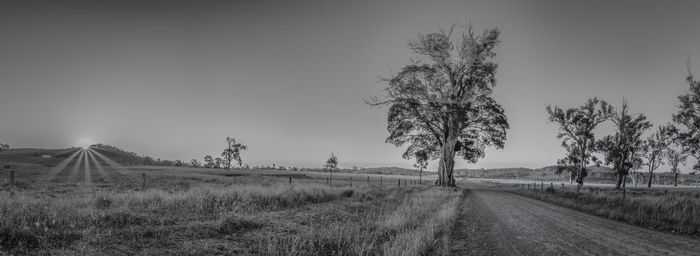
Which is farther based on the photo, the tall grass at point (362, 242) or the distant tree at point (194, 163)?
the distant tree at point (194, 163)

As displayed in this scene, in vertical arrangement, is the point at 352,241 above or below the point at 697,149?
below

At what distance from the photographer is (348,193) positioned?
20797mm

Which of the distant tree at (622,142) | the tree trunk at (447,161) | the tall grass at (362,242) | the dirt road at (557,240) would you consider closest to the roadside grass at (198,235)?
the tall grass at (362,242)

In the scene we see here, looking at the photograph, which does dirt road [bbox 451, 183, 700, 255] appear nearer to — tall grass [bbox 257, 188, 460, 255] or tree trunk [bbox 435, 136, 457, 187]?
tall grass [bbox 257, 188, 460, 255]

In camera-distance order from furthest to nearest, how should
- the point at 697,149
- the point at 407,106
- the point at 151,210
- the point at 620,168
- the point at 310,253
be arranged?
the point at 620,168 < the point at 697,149 < the point at 407,106 < the point at 151,210 < the point at 310,253

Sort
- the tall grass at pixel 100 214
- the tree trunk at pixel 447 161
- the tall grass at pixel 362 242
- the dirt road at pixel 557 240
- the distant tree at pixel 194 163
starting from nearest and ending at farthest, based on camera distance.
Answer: the tall grass at pixel 362 242
the tall grass at pixel 100 214
the dirt road at pixel 557 240
the tree trunk at pixel 447 161
the distant tree at pixel 194 163

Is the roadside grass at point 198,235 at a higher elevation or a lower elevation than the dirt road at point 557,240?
higher

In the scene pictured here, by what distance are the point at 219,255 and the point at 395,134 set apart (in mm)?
29443

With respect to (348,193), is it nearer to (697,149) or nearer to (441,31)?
(441,31)

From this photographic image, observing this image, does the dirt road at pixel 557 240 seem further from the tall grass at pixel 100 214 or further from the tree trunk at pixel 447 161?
the tree trunk at pixel 447 161

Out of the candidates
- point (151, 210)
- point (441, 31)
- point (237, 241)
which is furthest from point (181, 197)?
point (441, 31)

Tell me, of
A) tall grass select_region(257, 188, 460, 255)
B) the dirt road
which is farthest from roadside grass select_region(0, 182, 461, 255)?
the dirt road

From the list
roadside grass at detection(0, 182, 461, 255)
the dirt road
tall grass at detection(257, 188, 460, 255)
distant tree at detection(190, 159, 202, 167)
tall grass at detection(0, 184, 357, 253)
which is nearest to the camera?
roadside grass at detection(0, 182, 461, 255)

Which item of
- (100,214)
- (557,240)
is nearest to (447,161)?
(557,240)
